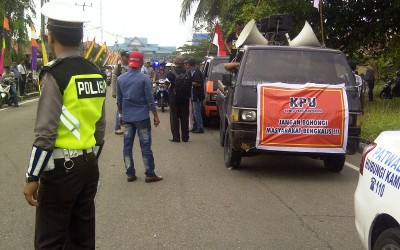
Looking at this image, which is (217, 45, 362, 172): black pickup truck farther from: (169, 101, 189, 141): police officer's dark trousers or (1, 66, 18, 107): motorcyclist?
(1, 66, 18, 107): motorcyclist

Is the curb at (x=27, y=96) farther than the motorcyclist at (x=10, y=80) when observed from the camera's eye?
Yes

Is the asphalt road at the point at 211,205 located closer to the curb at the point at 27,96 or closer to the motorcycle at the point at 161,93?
the motorcycle at the point at 161,93

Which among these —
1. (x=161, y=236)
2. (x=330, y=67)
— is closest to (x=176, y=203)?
(x=161, y=236)

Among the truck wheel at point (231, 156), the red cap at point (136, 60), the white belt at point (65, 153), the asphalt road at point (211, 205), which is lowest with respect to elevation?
the asphalt road at point (211, 205)

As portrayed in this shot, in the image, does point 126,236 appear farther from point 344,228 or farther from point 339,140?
point 339,140

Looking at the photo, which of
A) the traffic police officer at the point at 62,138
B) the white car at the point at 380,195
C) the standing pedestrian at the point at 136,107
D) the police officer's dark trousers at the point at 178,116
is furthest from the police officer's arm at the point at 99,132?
the police officer's dark trousers at the point at 178,116

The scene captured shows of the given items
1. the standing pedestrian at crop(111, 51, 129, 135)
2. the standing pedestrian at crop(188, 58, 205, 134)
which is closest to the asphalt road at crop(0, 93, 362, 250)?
the standing pedestrian at crop(111, 51, 129, 135)

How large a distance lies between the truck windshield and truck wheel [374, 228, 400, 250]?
4479 millimetres

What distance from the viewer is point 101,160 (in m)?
8.51

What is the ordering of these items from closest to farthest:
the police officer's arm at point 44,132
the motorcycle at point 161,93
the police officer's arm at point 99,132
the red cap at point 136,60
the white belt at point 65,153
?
the police officer's arm at point 44,132, the white belt at point 65,153, the police officer's arm at point 99,132, the red cap at point 136,60, the motorcycle at point 161,93

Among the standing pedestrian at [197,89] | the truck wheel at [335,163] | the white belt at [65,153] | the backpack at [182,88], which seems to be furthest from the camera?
the standing pedestrian at [197,89]

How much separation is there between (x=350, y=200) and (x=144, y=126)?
9.67 ft

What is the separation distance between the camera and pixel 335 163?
7648 millimetres

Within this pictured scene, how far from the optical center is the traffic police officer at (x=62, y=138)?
275 centimetres
